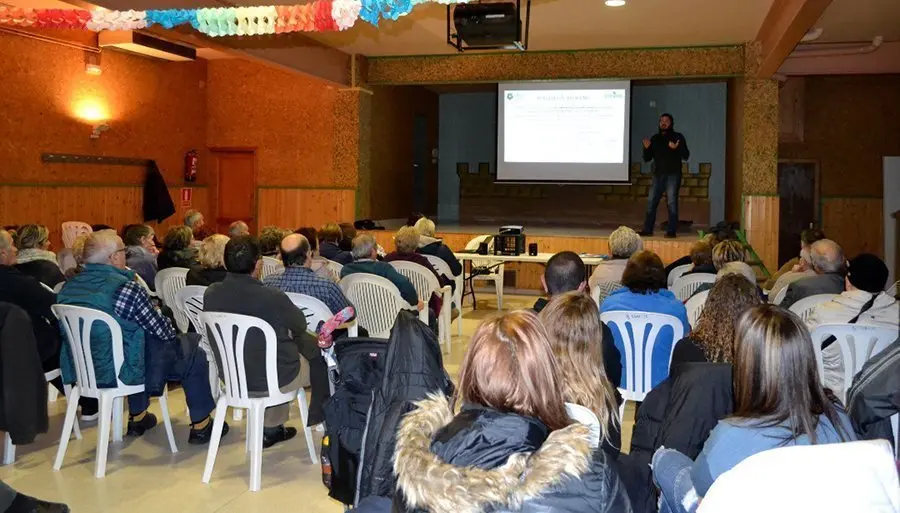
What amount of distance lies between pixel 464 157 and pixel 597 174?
15.1ft

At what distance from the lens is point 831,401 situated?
200 cm

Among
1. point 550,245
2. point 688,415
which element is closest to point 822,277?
point 688,415

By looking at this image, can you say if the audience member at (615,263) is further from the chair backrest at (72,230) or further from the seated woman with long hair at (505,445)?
the chair backrest at (72,230)

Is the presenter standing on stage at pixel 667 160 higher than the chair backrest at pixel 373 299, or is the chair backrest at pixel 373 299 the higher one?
the presenter standing on stage at pixel 667 160

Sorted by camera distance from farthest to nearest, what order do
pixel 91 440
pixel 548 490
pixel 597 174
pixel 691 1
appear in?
pixel 597 174 < pixel 691 1 < pixel 91 440 < pixel 548 490

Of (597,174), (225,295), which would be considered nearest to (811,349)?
(225,295)

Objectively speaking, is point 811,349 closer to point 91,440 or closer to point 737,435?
point 737,435

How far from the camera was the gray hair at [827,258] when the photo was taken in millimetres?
4508

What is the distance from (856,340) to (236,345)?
2.75 metres

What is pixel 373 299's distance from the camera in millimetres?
5293

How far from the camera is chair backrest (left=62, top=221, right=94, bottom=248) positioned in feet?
28.8

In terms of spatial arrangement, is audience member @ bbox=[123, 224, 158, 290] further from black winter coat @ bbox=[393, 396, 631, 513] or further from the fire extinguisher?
the fire extinguisher

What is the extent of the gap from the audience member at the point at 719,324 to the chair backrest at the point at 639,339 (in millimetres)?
790

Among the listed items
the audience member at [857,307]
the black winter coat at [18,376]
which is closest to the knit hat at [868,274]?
the audience member at [857,307]
